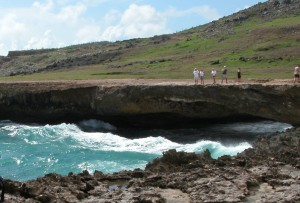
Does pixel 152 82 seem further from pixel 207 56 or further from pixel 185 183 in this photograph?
pixel 207 56

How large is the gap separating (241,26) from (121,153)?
50046mm

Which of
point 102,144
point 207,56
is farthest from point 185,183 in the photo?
point 207,56

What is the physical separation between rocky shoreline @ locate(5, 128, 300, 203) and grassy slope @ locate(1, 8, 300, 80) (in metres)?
16.7

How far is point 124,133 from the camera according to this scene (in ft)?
122

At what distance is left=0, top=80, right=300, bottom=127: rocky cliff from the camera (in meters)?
30.8

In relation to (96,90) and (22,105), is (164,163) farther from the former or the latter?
(22,105)

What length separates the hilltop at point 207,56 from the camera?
1866 inches

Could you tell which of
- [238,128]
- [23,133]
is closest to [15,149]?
[23,133]

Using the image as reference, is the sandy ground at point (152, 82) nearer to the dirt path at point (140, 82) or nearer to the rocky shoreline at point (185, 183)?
the dirt path at point (140, 82)

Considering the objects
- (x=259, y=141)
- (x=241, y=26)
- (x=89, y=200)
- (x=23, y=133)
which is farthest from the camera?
(x=241, y=26)

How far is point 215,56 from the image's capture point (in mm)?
56625

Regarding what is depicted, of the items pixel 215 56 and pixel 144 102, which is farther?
pixel 215 56

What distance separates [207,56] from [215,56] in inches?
59.7

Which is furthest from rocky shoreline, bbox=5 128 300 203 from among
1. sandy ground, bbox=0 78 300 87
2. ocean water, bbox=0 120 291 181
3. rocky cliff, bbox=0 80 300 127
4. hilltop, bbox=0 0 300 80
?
hilltop, bbox=0 0 300 80
